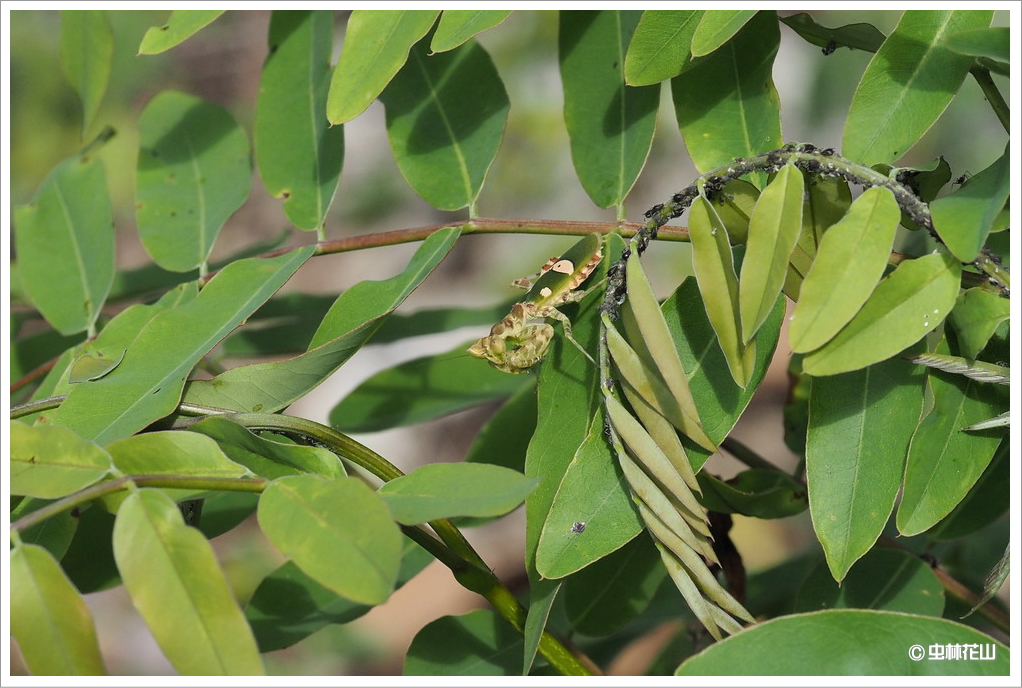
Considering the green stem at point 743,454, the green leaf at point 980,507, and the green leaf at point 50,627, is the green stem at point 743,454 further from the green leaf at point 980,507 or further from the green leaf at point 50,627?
the green leaf at point 50,627

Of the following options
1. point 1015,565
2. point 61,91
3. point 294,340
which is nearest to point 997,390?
point 1015,565

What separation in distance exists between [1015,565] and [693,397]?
0.29m

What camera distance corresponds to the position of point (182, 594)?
0.59 meters

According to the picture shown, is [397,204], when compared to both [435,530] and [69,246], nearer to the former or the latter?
[69,246]

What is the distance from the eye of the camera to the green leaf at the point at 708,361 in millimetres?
729

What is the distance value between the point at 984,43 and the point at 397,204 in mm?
2036

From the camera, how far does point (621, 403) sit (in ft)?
2.41

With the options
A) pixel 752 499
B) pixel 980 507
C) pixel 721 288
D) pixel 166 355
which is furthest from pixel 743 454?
pixel 166 355

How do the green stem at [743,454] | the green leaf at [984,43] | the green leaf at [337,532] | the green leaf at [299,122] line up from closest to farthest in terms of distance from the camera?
the green leaf at [337,532]
the green leaf at [984,43]
the green leaf at [299,122]
the green stem at [743,454]

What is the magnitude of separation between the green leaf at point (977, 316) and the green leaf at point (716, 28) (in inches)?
11.8

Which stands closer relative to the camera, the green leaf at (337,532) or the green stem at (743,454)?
the green leaf at (337,532)

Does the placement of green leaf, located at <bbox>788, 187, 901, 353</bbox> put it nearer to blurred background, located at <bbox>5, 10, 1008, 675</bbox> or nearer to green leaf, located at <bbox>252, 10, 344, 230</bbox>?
green leaf, located at <bbox>252, 10, 344, 230</bbox>

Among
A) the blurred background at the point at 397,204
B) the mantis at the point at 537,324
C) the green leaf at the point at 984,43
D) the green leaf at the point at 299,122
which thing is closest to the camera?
the green leaf at the point at 984,43

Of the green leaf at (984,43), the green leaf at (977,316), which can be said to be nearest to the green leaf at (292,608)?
the green leaf at (977,316)
